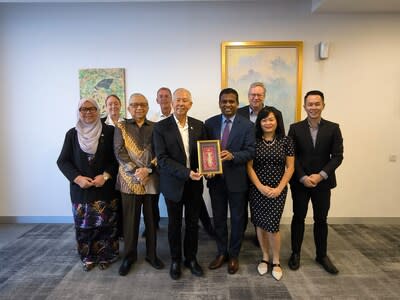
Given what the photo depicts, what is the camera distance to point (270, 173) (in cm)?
231

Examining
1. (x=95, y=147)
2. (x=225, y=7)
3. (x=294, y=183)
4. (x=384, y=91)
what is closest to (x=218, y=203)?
(x=294, y=183)

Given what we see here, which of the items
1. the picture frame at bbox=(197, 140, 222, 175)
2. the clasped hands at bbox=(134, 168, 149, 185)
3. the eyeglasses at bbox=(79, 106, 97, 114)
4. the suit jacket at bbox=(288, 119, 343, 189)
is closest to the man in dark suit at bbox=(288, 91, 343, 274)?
the suit jacket at bbox=(288, 119, 343, 189)

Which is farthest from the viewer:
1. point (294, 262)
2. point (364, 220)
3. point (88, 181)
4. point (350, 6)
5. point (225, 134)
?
point (364, 220)

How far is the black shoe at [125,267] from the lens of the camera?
245 cm

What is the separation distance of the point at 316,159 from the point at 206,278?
1370mm

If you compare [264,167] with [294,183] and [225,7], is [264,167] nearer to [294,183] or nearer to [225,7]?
[294,183]

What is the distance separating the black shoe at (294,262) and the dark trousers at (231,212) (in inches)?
20.5

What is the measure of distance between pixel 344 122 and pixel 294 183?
1658 mm

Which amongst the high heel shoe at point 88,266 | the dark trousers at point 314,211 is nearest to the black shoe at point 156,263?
the high heel shoe at point 88,266

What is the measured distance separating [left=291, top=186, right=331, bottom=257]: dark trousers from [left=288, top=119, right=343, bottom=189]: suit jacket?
0.08 meters

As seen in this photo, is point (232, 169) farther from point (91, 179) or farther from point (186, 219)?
point (91, 179)

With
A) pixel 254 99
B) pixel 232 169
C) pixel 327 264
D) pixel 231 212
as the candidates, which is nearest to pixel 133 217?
pixel 231 212

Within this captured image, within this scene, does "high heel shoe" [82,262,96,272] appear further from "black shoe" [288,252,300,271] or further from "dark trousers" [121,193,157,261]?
"black shoe" [288,252,300,271]

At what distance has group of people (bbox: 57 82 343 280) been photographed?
227cm
